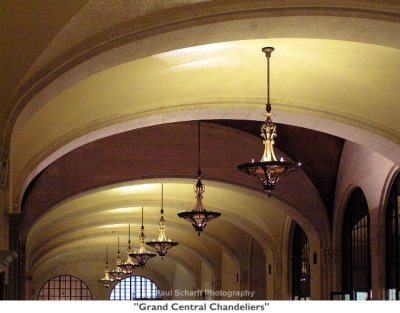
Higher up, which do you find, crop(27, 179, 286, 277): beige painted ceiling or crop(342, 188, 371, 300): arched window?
crop(27, 179, 286, 277): beige painted ceiling

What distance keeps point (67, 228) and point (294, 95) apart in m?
14.3

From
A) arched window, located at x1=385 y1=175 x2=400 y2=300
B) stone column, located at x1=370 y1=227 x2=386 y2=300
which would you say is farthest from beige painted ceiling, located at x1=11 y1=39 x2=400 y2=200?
stone column, located at x1=370 y1=227 x2=386 y2=300

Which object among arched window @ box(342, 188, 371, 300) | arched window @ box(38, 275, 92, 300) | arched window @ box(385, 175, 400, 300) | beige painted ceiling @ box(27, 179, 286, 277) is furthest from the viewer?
arched window @ box(38, 275, 92, 300)

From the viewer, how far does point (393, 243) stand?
51.5 ft

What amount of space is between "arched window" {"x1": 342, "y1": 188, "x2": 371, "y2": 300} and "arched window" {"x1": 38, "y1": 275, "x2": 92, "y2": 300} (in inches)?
1039

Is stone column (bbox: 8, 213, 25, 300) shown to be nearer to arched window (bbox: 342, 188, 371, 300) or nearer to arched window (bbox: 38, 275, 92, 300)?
arched window (bbox: 342, 188, 371, 300)

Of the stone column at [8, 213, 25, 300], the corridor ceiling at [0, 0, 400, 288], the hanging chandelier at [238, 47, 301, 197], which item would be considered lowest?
the stone column at [8, 213, 25, 300]

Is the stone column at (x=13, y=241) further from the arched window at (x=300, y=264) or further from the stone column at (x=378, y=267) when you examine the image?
the arched window at (x=300, y=264)

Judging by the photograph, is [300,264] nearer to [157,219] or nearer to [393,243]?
[157,219]

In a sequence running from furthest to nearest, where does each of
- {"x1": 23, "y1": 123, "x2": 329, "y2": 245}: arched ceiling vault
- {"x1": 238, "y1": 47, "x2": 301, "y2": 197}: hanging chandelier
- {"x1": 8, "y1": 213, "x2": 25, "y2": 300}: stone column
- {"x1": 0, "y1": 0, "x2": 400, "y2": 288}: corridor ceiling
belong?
{"x1": 23, "y1": 123, "x2": 329, "y2": 245}: arched ceiling vault < {"x1": 238, "y1": 47, "x2": 301, "y2": 197}: hanging chandelier < {"x1": 8, "y1": 213, "x2": 25, "y2": 300}: stone column < {"x1": 0, "y1": 0, "x2": 400, "y2": 288}: corridor ceiling

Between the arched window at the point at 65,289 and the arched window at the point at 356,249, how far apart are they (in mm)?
26395

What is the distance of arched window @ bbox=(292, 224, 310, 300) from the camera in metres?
20.8

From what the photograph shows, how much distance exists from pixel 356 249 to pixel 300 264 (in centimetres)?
419
